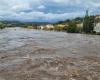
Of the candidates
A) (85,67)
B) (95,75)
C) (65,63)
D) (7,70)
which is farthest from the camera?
(65,63)

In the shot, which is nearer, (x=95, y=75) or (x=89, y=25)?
(x=95, y=75)

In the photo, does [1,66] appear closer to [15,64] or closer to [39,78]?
[15,64]

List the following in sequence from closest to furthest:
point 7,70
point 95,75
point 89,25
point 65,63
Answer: point 95,75 → point 7,70 → point 65,63 → point 89,25

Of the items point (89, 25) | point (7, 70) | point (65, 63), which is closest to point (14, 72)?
point (7, 70)

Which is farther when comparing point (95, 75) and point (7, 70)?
point (7, 70)

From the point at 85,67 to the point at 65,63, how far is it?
196 centimetres

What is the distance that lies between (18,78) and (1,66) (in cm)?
402

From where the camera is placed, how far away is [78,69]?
18.3 m

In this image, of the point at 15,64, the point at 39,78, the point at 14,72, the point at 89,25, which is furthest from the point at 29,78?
the point at 89,25

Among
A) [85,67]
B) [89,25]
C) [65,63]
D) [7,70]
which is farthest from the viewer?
[89,25]

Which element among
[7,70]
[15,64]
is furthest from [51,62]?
[7,70]

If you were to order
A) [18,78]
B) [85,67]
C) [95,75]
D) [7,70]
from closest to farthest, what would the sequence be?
1. [18,78]
2. [95,75]
3. [7,70]
4. [85,67]

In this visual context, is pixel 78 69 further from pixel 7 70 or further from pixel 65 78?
pixel 7 70

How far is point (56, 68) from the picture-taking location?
1861 cm
